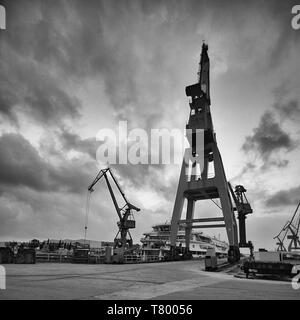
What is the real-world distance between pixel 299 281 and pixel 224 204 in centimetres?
2496

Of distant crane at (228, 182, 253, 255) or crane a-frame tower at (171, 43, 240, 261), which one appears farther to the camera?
distant crane at (228, 182, 253, 255)

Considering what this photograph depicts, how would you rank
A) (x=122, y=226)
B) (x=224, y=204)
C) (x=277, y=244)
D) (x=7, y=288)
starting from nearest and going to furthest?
(x=7, y=288)
(x=224, y=204)
(x=122, y=226)
(x=277, y=244)

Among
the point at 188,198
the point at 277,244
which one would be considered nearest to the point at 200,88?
the point at 188,198

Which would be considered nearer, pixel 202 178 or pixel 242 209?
pixel 202 178

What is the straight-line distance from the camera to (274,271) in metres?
17.3

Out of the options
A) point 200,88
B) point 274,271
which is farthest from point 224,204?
point 274,271

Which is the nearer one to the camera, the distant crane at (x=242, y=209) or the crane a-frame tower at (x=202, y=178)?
the crane a-frame tower at (x=202, y=178)

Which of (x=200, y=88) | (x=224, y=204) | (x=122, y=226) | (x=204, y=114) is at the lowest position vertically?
(x=122, y=226)
